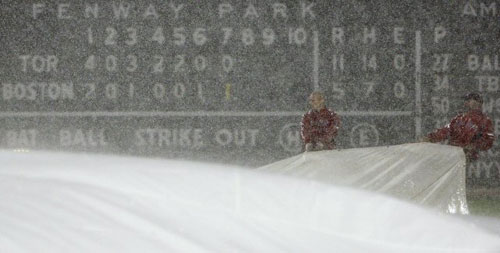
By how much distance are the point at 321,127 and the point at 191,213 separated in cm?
524

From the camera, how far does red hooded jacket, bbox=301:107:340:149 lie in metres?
6.68

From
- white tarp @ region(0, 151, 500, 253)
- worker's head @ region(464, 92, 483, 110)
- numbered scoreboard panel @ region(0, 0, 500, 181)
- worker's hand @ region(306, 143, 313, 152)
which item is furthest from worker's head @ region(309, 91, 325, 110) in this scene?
white tarp @ region(0, 151, 500, 253)

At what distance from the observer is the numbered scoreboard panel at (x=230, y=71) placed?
7.54 meters

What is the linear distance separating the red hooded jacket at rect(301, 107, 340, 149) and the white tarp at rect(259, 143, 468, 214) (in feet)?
3.59

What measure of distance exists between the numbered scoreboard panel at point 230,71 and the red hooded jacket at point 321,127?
90cm

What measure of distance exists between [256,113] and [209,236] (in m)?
6.16

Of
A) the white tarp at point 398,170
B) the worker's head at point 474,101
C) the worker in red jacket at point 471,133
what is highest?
the worker's head at point 474,101

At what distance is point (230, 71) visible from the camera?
299 inches

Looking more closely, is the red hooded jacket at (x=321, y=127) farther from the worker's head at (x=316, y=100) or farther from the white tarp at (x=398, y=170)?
the white tarp at (x=398, y=170)

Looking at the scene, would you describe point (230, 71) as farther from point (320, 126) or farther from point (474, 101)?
point (474, 101)

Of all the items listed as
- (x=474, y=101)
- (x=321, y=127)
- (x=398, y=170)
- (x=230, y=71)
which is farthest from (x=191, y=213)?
(x=230, y=71)

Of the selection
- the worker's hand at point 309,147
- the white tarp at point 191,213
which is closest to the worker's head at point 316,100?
the worker's hand at point 309,147

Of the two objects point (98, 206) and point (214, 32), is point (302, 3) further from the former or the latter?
point (98, 206)

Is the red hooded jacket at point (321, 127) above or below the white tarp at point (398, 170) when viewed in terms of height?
A: above
